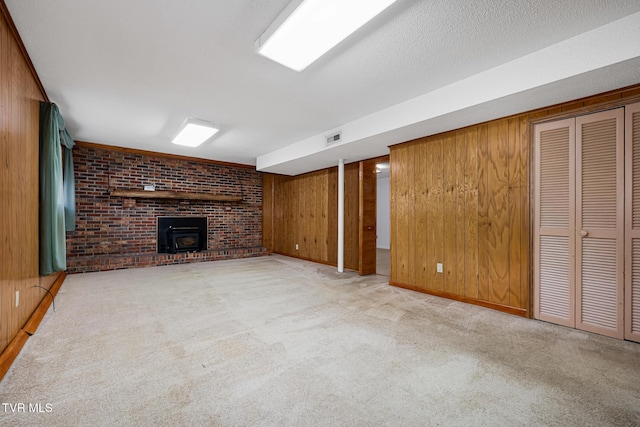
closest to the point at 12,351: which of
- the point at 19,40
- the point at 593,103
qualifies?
the point at 19,40

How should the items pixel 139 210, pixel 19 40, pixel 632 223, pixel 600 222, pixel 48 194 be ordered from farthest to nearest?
pixel 139 210
pixel 48 194
pixel 600 222
pixel 632 223
pixel 19 40

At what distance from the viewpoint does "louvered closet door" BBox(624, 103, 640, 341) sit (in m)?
2.24

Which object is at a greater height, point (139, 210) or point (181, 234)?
point (139, 210)

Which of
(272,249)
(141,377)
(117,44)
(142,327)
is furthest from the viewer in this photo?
(272,249)

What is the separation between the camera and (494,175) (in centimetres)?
304

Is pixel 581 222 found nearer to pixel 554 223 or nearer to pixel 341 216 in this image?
pixel 554 223

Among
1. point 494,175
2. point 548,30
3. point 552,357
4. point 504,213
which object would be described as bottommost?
point 552,357

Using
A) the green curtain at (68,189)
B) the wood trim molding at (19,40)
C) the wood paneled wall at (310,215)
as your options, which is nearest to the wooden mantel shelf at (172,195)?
the green curtain at (68,189)

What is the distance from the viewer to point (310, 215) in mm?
6477

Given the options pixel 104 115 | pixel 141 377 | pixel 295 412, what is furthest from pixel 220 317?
pixel 104 115

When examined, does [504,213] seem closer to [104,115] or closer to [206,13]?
[206,13]

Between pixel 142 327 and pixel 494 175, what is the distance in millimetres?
3969

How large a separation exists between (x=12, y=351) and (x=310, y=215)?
5091 millimetres

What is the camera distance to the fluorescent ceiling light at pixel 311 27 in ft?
5.23
